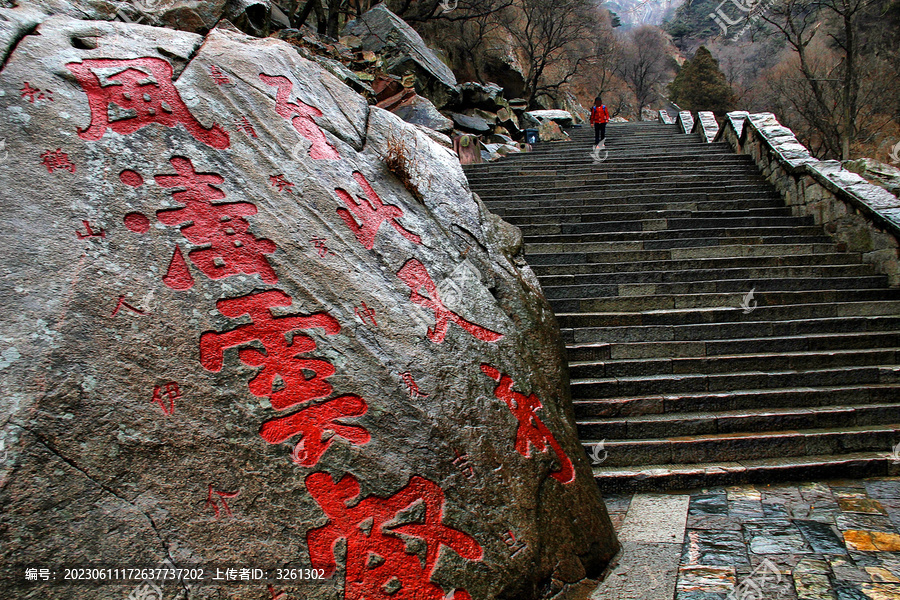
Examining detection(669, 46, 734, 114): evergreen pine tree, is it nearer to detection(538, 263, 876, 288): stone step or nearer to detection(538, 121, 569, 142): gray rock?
detection(538, 121, 569, 142): gray rock

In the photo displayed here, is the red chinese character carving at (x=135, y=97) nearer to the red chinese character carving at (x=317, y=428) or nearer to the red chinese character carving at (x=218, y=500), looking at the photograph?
the red chinese character carving at (x=317, y=428)

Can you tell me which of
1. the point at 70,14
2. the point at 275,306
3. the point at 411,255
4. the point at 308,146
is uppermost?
the point at 70,14

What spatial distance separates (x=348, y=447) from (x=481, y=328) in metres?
1.14

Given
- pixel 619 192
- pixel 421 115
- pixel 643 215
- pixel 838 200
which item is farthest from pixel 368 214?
pixel 421 115

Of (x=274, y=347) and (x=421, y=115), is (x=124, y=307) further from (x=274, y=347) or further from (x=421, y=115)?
(x=421, y=115)

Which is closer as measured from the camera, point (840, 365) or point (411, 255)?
point (411, 255)

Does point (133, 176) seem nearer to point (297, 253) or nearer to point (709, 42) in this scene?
point (297, 253)

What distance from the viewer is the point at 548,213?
7.68 metres

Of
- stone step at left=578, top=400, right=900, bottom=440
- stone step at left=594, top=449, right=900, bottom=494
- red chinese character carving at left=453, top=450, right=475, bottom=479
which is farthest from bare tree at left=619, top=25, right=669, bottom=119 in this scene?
red chinese character carving at left=453, top=450, right=475, bottom=479

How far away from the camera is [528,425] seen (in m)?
2.87

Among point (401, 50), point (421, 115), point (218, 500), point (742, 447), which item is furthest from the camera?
point (401, 50)

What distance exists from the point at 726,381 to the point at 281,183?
407 centimetres

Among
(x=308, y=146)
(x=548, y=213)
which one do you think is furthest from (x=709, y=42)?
(x=308, y=146)

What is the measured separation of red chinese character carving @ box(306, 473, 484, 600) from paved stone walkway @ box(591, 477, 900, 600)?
92 centimetres
